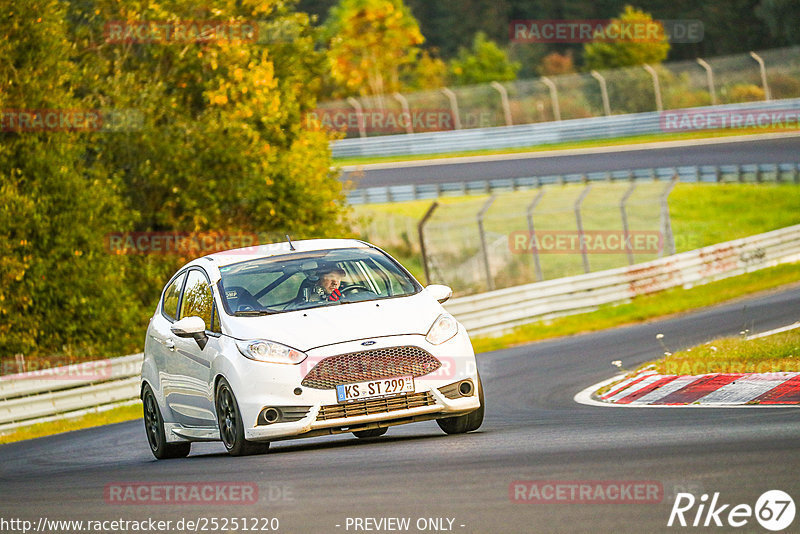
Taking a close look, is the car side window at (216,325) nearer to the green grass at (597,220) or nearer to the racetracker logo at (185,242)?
the racetracker logo at (185,242)

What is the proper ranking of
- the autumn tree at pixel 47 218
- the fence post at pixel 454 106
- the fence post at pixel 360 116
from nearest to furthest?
the autumn tree at pixel 47 218, the fence post at pixel 454 106, the fence post at pixel 360 116

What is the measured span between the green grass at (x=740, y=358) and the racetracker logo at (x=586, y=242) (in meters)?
16.6

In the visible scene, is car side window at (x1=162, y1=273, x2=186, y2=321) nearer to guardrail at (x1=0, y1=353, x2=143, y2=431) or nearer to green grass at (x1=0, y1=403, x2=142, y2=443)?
green grass at (x1=0, y1=403, x2=142, y2=443)

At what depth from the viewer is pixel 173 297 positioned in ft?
35.7

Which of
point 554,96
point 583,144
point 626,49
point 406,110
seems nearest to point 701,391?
point 554,96

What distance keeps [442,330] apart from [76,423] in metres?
9.71

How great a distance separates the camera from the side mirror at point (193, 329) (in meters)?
9.51

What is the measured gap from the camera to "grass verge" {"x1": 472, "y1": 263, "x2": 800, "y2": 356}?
71.9ft

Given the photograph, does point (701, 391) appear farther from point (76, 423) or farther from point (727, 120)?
point (727, 120)

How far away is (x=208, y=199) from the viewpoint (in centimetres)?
2656

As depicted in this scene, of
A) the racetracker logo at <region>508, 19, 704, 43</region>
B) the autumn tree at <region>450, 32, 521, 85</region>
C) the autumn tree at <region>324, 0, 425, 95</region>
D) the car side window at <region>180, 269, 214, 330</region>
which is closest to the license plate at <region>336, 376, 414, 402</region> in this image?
the car side window at <region>180, 269, 214, 330</region>

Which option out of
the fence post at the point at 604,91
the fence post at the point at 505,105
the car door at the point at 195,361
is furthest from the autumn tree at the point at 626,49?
the car door at the point at 195,361

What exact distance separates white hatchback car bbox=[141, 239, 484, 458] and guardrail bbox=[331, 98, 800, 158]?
1524 inches

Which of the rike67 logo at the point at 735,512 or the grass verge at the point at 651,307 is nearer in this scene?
the rike67 logo at the point at 735,512
